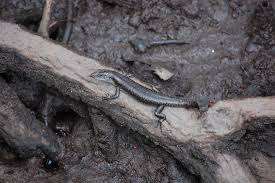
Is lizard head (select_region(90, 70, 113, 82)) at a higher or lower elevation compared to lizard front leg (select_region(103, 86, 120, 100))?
higher

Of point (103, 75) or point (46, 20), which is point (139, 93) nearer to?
point (103, 75)

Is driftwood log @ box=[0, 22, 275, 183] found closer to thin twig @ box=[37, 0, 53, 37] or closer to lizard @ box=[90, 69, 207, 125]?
lizard @ box=[90, 69, 207, 125]

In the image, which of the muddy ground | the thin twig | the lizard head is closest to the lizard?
the lizard head

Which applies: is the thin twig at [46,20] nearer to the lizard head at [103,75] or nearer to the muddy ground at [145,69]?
the muddy ground at [145,69]

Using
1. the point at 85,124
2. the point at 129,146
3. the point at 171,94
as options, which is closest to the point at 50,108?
the point at 85,124

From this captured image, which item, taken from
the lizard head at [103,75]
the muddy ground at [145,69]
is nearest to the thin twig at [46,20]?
the muddy ground at [145,69]

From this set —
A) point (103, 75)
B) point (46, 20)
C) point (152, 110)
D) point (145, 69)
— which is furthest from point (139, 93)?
point (46, 20)

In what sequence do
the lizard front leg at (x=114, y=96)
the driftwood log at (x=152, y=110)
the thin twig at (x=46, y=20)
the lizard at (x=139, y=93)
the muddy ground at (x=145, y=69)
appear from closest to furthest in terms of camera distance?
the driftwood log at (x=152, y=110) < the lizard front leg at (x=114, y=96) < the lizard at (x=139, y=93) < the muddy ground at (x=145, y=69) < the thin twig at (x=46, y=20)
